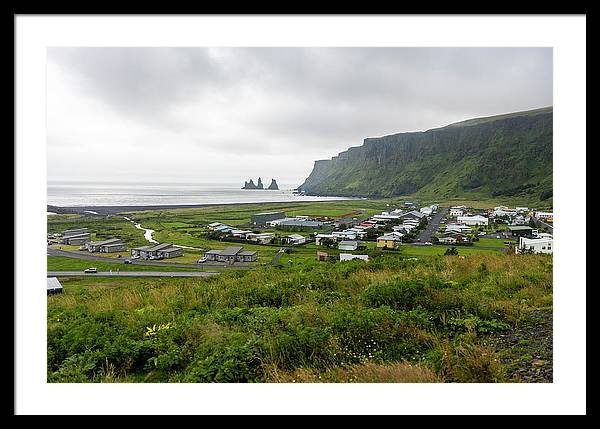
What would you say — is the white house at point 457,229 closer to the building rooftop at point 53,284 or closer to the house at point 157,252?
the house at point 157,252

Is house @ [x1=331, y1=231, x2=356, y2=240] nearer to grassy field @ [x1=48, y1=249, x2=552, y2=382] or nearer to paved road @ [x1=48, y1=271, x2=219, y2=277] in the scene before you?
grassy field @ [x1=48, y1=249, x2=552, y2=382]

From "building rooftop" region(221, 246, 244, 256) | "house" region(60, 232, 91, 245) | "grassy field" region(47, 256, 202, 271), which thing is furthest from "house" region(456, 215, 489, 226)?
"house" region(60, 232, 91, 245)

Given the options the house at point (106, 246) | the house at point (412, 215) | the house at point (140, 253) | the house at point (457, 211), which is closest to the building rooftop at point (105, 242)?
the house at point (106, 246)

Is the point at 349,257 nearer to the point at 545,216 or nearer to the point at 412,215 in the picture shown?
the point at 412,215
